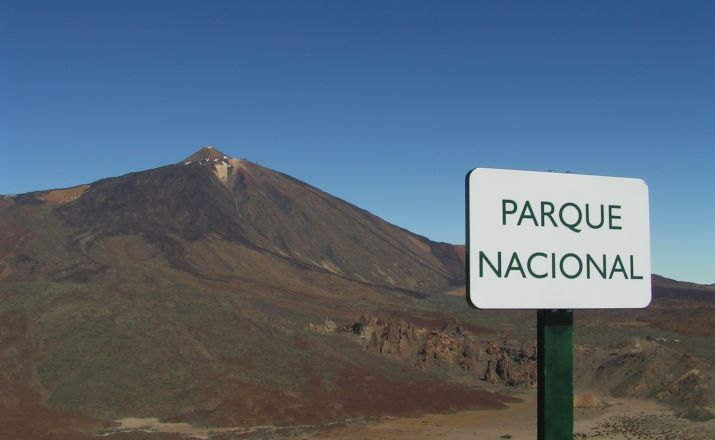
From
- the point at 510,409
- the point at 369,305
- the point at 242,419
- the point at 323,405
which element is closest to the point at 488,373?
the point at 510,409

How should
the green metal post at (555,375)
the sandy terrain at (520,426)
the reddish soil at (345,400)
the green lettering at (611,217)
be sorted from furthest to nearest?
the reddish soil at (345,400) → the sandy terrain at (520,426) → the green lettering at (611,217) → the green metal post at (555,375)

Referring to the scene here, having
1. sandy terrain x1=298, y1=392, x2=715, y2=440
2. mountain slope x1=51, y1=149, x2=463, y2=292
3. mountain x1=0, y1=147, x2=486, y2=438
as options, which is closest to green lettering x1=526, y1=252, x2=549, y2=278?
sandy terrain x1=298, y1=392, x2=715, y2=440

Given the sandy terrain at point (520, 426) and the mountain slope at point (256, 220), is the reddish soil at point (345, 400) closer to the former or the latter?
the sandy terrain at point (520, 426)

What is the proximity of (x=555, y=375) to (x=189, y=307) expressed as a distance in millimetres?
48836

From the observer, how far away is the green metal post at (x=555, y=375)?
2.35 m

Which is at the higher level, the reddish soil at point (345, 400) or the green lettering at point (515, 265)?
the green lettering at point (515, 265)

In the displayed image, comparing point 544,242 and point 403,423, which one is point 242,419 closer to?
point 403,423

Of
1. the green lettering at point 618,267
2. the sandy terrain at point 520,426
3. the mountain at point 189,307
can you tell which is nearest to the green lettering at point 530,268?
the green lettering at point 618,267

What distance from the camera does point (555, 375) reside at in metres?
2.38

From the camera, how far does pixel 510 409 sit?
3722 centimetres

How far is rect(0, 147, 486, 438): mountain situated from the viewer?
3528cm

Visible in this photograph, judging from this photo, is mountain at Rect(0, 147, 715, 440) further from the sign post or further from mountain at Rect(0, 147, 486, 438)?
the sign post

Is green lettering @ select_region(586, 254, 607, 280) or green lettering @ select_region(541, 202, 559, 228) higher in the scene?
green lettering @ select_region(541, 202, 559, 228)

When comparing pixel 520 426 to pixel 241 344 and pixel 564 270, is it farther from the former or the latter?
pixel 564 270
